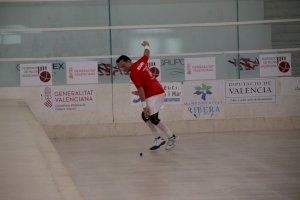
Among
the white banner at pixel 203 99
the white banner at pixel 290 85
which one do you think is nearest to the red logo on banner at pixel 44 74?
the white banner at pixel 203 99

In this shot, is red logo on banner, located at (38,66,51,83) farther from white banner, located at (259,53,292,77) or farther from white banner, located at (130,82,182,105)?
white banner, located at (259,53,292,77)

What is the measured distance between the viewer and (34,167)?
8.60 metres

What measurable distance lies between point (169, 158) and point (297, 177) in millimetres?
3499

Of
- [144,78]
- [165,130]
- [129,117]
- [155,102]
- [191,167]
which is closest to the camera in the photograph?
[191,167]

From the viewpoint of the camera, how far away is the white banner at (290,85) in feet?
62.0

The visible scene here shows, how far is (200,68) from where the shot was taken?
18.9 metres

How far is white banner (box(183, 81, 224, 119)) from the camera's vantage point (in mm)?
18719

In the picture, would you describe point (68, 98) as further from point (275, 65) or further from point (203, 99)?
point (275, 65)

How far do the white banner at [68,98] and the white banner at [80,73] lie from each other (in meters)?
0.15

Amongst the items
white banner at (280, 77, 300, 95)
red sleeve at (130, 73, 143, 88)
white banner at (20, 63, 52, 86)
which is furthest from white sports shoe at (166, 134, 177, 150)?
white banner at (280, 77, 300, 95)

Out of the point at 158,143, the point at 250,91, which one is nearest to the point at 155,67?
the point at 250,91

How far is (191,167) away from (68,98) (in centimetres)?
687

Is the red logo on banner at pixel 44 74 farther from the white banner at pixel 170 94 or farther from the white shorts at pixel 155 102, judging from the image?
the white shorts at pixel 155 102

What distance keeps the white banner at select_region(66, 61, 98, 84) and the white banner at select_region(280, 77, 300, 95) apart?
4703 mm
